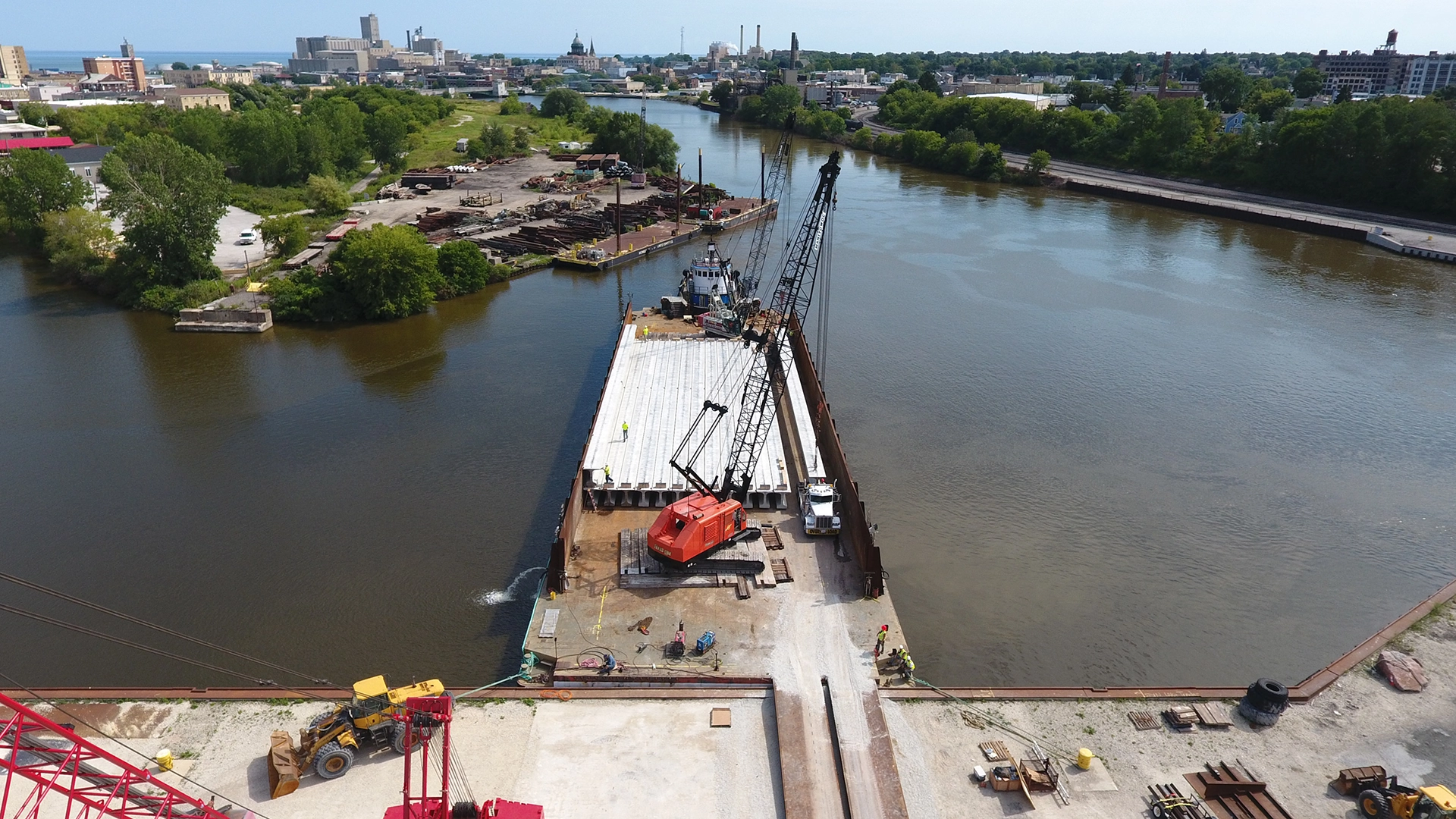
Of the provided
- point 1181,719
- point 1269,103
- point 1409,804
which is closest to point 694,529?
point 1181,719

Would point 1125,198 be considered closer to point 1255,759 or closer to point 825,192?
point 825,192

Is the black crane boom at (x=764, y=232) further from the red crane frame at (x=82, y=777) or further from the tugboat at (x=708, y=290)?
the red crane frame at (x=82, y=777)

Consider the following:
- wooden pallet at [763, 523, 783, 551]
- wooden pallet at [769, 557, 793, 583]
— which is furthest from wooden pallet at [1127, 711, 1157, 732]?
wooden pallet at [763, 523, 783, 551]

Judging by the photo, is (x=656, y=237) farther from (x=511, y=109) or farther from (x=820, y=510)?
(x=511, y=109)

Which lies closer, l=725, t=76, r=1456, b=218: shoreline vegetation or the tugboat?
the tugboat

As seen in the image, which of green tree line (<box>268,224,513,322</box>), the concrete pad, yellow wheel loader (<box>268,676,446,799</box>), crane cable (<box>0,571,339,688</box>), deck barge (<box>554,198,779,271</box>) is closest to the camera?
yellow wheel loader (<box>268,676,446,799</box>)

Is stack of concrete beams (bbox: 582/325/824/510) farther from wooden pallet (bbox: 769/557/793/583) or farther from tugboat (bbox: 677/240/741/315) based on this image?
tugboat (bbox: 677/240/741/315)

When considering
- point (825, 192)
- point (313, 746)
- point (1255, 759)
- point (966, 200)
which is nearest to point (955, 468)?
point (825, 192)
